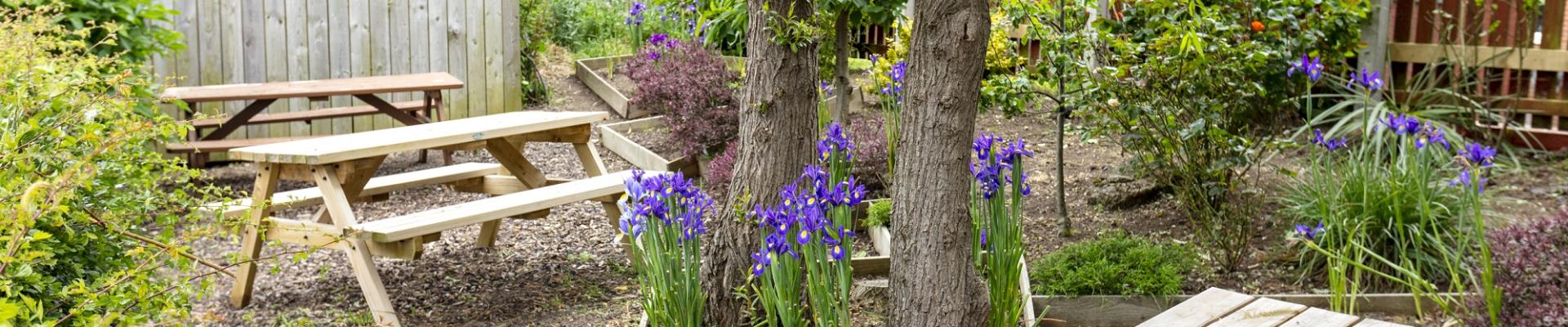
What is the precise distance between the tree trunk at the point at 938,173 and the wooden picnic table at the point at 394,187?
1.77 meters

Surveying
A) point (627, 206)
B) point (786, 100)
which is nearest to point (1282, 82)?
point (786, 100)

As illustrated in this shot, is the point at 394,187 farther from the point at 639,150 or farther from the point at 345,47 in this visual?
the point at 345,47

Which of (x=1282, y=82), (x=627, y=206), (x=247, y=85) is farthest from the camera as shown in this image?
(x=247, y=85)

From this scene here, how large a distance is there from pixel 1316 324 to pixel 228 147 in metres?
5.76

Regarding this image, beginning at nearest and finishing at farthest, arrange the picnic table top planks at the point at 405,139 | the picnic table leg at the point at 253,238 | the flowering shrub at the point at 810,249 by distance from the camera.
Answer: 1. the flowering shrub at the point at 810,249
2. the picnic table top planks at the point at 405,139
3. the picnic table leg at the point at 253,238

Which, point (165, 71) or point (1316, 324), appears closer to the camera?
point (1316, 324)

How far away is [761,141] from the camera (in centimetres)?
384

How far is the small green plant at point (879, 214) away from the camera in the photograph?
17.5 ft

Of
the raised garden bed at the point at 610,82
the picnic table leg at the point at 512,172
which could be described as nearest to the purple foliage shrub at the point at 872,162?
the picnic table leg at the point at 512,172

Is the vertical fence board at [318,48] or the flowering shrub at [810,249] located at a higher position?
the vertical fence board at [318,48]

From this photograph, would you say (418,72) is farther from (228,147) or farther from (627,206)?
(627,206)

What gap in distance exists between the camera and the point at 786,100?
380 cm

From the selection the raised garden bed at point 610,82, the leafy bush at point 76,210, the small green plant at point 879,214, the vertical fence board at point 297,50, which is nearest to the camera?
the leafy bush at point 76,210

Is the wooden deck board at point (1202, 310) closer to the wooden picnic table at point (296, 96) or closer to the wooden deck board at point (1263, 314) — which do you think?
the wooden deck board at point (1263, 314)
